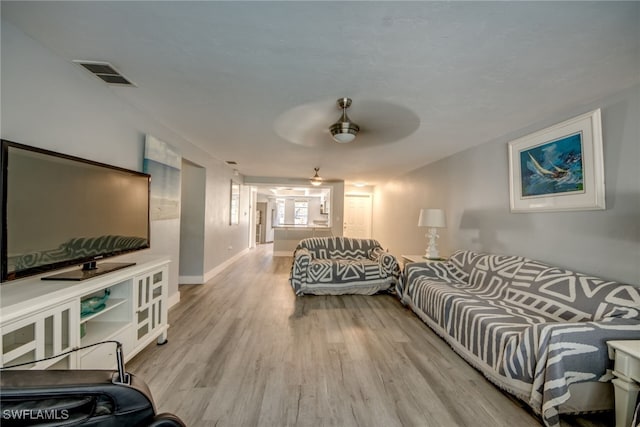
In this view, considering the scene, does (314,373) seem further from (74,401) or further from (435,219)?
(435,219)

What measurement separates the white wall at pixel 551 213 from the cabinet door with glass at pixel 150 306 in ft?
12.2

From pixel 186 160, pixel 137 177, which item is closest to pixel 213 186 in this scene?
pixel 186 160

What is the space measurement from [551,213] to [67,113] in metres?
4.15

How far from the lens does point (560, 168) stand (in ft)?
7.54

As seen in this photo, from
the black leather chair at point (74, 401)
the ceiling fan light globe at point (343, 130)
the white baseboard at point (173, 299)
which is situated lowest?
the white baseboard at point (173, 299)

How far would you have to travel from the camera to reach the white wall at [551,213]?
1866 millimetres

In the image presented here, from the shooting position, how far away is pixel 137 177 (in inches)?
85.5

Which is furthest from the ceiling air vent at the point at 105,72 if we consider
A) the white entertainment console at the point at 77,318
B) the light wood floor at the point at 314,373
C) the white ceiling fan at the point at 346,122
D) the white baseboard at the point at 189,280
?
the white baseboard at the point at 189,280

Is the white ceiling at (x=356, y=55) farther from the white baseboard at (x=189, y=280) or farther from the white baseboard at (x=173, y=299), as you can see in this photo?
the white baseboard at (x=189, y=280)

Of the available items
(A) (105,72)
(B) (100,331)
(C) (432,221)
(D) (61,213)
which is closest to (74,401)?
(D) (61,213)

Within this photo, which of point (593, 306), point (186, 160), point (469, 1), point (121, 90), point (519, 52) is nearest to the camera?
point (469, 1)

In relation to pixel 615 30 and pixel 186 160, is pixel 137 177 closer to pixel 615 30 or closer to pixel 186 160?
pixel 186 160

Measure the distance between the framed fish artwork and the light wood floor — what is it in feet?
5.42

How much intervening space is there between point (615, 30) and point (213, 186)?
15.9 ft
